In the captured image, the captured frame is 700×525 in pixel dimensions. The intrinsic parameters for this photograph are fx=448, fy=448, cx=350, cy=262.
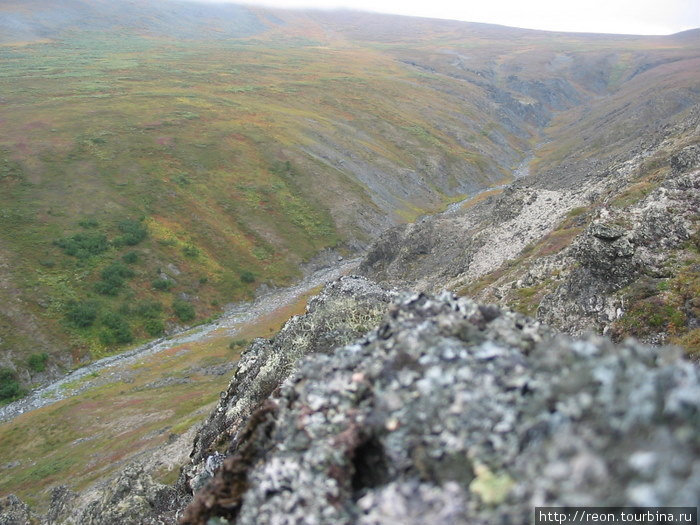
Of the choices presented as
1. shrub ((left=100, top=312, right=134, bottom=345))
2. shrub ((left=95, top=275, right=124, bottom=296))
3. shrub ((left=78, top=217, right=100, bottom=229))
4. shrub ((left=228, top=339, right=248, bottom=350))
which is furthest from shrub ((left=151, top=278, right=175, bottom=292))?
shrub ((left=228, top=339, right=248, bottom=350))

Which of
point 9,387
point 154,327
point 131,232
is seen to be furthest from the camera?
point 131,232

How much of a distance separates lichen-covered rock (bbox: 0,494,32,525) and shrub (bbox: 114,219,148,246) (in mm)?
50089

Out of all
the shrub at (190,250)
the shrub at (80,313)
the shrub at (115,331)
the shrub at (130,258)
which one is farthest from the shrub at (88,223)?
the shrub at (115,331)

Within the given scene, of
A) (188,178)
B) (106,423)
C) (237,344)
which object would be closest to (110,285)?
(237,344)

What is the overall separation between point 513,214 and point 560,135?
142 meters

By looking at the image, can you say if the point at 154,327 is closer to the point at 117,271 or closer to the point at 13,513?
the point at 117,271

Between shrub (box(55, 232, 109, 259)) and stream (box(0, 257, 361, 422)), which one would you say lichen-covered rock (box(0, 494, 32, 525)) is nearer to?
stream (box(0, 257, 361, 422))

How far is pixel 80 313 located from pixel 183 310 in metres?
13.3

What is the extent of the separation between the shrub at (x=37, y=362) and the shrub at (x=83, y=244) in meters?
18.6

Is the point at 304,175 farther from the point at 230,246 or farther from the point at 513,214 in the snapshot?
the point at 513,214

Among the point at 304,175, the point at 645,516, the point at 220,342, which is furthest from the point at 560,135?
the point at 645,516

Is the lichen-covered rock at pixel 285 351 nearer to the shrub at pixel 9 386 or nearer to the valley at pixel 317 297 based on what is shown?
the valley at pixel 317 297

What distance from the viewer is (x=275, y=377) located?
20.0 meters

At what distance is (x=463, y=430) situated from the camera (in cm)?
679
